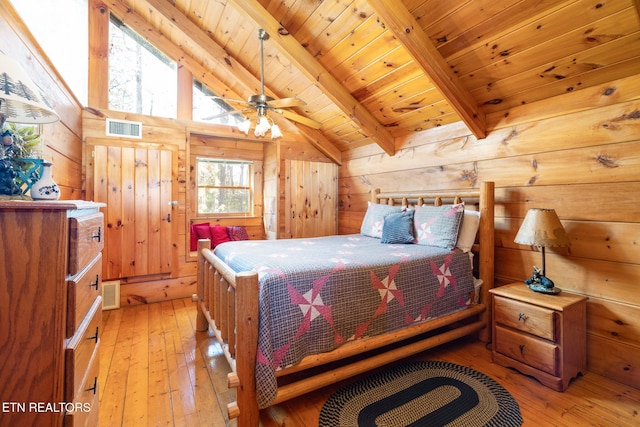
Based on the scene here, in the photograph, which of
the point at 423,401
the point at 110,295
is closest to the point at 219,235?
the point at 110,295

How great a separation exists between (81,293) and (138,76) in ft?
11.4

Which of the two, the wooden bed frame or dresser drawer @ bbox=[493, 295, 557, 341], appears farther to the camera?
dresser drawer @ bbox=[493, 295, 557, 341]

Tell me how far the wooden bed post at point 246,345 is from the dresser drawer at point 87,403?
1.81 ft

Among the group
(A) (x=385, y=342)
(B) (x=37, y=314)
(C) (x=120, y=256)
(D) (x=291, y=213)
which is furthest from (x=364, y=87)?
(C) (x=120, y=256)

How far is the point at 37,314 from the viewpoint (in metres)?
0.80

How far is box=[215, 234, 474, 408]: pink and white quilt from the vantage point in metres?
1.48

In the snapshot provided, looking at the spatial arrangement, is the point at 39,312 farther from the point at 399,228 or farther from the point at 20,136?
the point at 399,228

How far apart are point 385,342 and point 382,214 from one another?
1517 mm

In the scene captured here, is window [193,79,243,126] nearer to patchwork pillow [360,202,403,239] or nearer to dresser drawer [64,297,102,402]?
patchwork pillow [360,202,403,239]

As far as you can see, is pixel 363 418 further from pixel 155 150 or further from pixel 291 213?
pixel 155 150

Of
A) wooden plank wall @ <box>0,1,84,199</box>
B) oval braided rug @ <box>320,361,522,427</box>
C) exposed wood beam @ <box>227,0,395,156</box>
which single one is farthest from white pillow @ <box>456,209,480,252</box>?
wooden plank wall @ <box>0,1,84,199</box>

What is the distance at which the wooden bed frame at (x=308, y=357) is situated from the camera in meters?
1.40

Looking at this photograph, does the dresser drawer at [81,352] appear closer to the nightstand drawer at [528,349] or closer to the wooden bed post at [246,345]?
the wooden bed post at [246,345]

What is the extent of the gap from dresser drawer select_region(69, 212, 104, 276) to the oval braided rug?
133 centimetres
